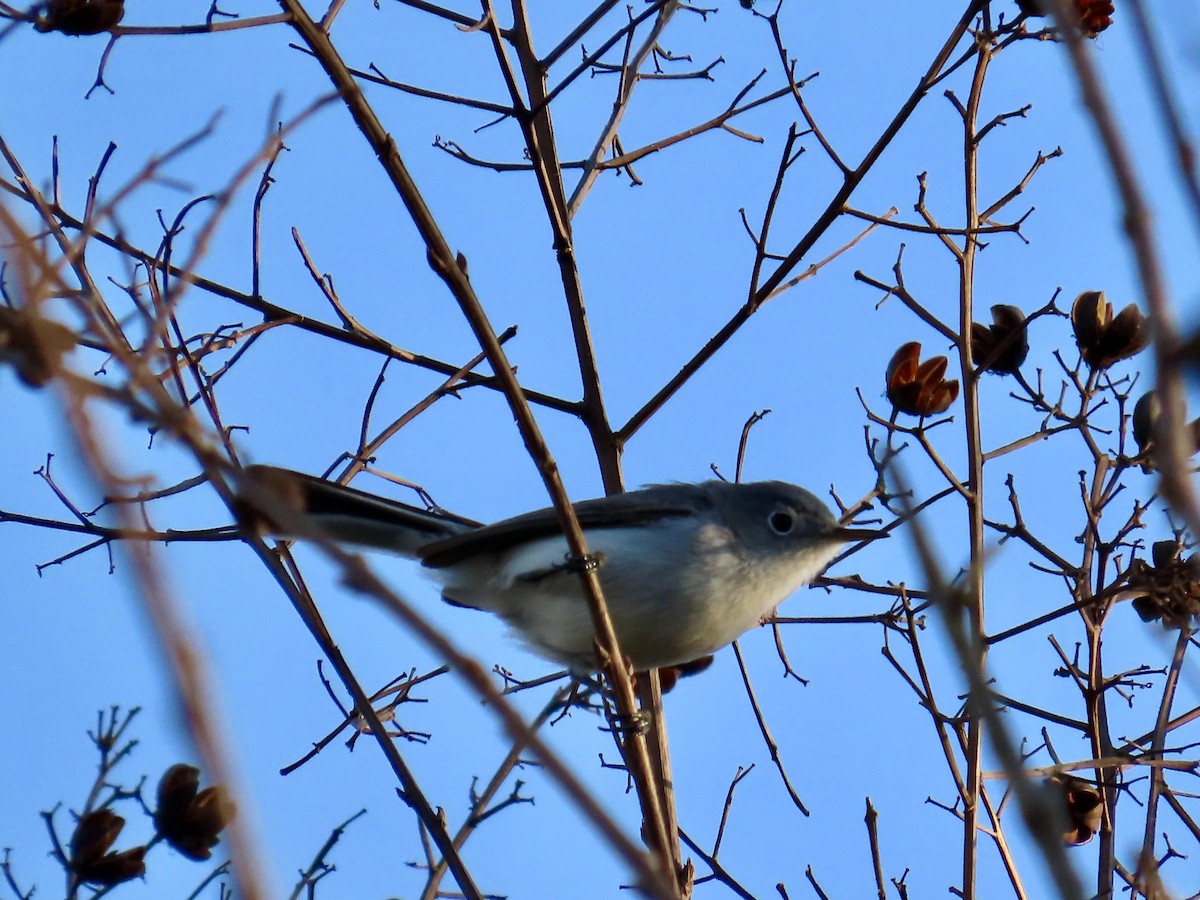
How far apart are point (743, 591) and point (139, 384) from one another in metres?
3.09

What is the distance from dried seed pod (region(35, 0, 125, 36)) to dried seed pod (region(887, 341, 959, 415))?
219cm

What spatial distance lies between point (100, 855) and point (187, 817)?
0.16 m

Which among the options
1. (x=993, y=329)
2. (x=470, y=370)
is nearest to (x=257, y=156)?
(x=470, y=370)

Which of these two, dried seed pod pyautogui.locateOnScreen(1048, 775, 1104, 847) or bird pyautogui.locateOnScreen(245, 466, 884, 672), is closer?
dried seed pod pyautogui.locateOnScreen(1048, 775, 1104, 847)

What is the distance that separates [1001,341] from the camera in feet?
11.2

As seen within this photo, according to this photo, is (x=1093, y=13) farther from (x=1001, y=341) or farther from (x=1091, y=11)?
(x=1001, y=341)

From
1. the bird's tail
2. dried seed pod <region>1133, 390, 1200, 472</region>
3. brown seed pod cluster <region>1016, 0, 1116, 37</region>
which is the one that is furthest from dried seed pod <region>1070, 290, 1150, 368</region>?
the bird's tail

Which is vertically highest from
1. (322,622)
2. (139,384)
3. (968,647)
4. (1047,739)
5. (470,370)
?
(470,370)

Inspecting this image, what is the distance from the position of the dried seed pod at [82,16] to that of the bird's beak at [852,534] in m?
2.62

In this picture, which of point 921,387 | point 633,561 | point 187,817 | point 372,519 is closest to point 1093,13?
point 921,387

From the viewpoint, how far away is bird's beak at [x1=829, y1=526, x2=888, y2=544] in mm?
4043

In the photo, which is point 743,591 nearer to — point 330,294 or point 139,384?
point 330,294

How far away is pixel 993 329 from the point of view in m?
3.46

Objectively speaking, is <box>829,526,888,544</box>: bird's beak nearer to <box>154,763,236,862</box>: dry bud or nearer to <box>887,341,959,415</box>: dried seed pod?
<box>887,341,959,415</box>: dried seed pod
